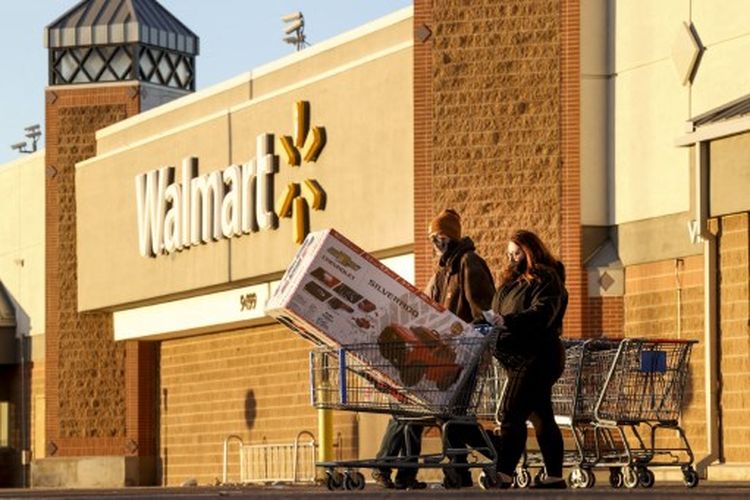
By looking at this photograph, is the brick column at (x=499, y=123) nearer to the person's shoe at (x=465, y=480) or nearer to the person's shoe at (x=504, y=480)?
the person's shoe at (x=465, y=480)

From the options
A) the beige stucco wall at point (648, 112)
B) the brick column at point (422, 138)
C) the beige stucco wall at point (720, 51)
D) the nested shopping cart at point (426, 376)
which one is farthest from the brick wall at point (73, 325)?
the nested shopping cart at point (426, 376)

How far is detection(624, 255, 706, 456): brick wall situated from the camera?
976 inches

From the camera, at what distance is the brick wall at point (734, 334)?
2367 cm

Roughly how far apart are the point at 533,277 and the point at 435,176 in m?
12.9

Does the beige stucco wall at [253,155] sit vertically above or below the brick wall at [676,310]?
above

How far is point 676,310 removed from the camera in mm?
25406

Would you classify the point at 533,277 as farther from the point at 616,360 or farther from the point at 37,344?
the point at 37,344

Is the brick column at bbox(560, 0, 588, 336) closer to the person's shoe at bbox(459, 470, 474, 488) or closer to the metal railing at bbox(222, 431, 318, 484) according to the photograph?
the metal railing at bbox(222, 431, 318, 484)

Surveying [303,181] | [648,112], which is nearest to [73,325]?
[303,181]

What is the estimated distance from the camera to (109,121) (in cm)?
4209

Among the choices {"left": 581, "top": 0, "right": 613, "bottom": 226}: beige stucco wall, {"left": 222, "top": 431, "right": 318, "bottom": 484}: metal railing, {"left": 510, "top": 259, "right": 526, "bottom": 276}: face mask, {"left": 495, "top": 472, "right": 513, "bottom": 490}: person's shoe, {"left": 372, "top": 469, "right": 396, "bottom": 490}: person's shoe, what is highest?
{"left": 581, "top": 0, "right": 613, "bottom": 226}: beige stucco wall

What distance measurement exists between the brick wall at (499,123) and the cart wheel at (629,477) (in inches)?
362

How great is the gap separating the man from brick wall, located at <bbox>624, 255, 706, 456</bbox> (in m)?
8.19

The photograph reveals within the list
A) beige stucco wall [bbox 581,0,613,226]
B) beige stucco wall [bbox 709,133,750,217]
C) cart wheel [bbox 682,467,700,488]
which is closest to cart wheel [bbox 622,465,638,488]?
cart wheel [bbox 682,467,700,488]
